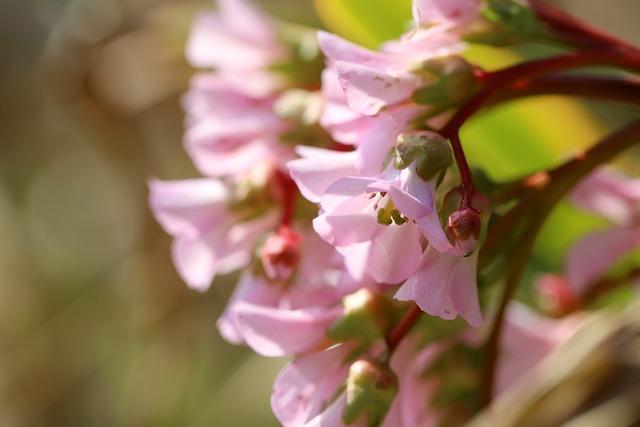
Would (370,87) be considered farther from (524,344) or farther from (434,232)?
(524,344)

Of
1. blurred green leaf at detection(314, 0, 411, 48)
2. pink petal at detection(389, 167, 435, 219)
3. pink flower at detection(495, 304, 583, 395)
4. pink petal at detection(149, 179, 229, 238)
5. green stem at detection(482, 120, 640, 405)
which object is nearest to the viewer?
pink petal at detection(389, 167, 435, 219)

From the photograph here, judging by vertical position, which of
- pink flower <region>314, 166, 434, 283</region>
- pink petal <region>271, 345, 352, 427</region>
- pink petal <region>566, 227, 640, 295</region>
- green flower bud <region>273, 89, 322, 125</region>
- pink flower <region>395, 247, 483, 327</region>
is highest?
pink flower <region>314, 166, 434, 283</region>

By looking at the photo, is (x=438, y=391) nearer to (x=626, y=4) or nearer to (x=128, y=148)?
(x=128, y=148)

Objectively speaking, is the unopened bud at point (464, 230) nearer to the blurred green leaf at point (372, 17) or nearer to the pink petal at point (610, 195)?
the pink petal at point (610, 195)

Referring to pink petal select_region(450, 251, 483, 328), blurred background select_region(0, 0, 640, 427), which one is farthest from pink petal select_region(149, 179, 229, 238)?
blurred background select_region(0, 0, 640, 427)

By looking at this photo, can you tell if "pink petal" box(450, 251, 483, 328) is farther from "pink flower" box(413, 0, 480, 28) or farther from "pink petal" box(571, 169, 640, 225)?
"pink petal" box(571, 169, 640, 225)
